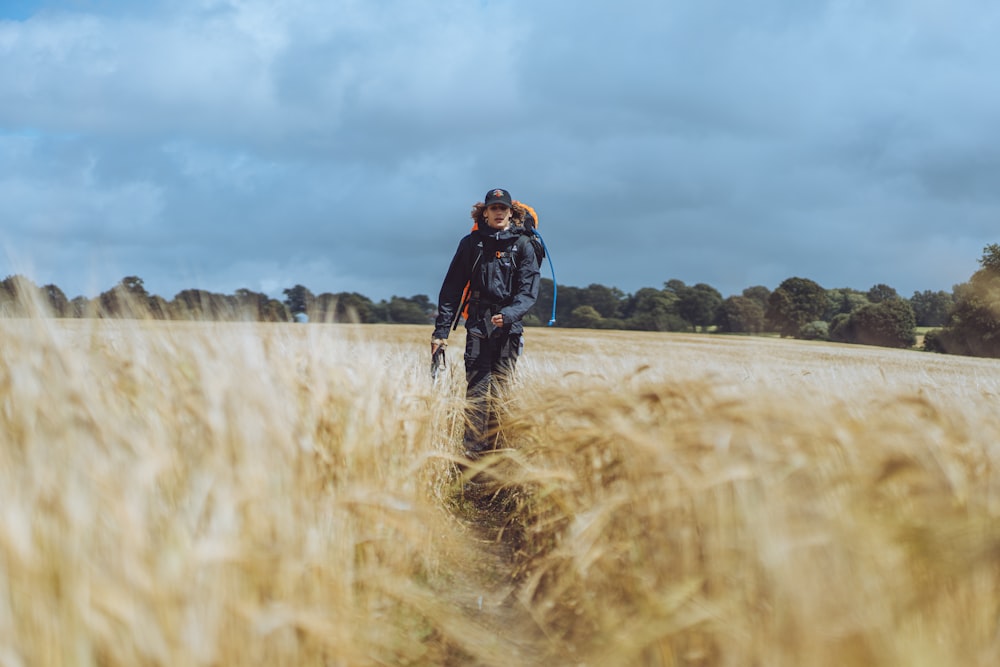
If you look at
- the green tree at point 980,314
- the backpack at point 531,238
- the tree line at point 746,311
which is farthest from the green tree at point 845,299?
the backpack at point 531,238

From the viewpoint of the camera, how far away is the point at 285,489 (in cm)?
212

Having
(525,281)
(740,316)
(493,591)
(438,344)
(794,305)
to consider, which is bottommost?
(493,591)

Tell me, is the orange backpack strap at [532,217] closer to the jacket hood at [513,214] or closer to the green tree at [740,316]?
the jacket hood at [513,214]

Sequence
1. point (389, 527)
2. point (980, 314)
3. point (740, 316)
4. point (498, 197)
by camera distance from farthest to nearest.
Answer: point (740, 316), point (980, 314), point (498, 197), point (389, 527)

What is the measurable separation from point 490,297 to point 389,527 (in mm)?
3293

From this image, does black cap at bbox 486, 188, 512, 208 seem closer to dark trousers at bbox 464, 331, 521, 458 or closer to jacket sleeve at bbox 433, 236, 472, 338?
jacket sleeve at bbox 433, 236, 472, 338

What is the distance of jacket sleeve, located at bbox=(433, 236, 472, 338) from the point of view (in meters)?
6.04

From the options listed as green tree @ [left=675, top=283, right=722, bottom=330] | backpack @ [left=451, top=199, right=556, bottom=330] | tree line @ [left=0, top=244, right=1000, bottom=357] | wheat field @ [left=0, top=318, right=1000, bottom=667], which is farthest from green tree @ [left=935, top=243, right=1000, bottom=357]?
wheat field @ [left=0, top=318, right=1000, bottom=667]

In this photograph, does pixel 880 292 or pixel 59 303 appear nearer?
pixel 59 303

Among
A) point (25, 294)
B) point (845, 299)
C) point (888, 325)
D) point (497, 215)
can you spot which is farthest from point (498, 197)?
point (845, 299)

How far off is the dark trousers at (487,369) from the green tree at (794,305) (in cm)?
6737

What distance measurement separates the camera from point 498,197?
219 inches

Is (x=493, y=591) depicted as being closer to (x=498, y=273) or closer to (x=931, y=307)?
(x=498, y=273)

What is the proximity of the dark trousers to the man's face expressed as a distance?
913 millimetres
